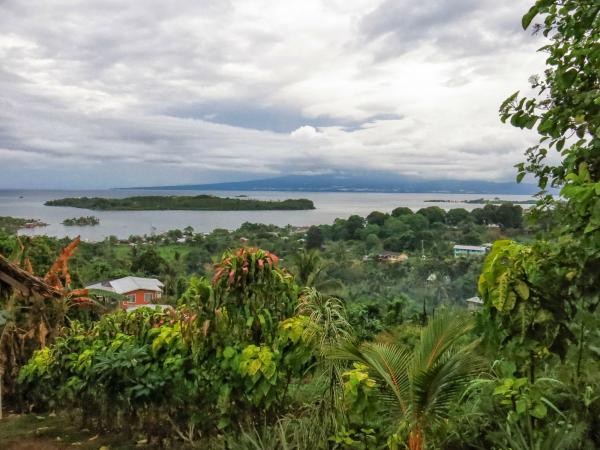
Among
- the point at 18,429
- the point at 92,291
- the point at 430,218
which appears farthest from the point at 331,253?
the point at 18,429

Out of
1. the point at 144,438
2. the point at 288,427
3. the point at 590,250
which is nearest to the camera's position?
the point at 590,250

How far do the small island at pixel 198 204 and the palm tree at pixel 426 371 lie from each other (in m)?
88.3

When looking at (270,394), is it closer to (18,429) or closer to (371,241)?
(18,429)

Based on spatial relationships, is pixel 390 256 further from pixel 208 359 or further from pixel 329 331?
pixel 329 331

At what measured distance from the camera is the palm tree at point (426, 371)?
96.7 inches

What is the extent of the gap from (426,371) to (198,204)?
312ft

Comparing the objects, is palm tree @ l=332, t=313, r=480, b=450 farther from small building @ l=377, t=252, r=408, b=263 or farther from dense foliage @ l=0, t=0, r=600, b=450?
small building @ l=377, t=252, r=408, b=263

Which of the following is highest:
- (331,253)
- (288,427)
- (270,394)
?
(270,394)

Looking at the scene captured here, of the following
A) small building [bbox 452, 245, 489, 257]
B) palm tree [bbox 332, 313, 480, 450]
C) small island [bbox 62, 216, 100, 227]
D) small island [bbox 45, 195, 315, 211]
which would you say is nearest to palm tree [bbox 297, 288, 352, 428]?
palm tree [bbox 332, 313, 480, 450]

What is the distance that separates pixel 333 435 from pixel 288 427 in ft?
1.45

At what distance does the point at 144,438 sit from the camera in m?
4.14

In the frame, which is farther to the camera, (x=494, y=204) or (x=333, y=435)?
(x=494, y=204)

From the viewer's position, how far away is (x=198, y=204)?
94750mm

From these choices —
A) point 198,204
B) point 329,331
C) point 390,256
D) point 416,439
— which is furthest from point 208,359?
point 198,204
